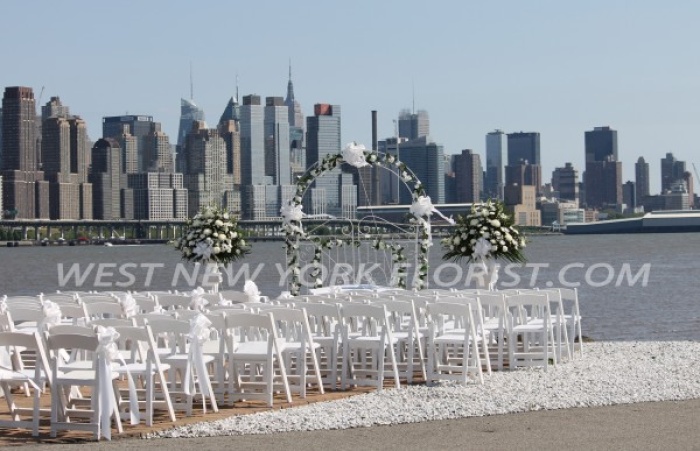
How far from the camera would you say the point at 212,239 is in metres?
18.6

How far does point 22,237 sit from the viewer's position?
171 m

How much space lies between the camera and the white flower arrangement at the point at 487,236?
17.3 metres

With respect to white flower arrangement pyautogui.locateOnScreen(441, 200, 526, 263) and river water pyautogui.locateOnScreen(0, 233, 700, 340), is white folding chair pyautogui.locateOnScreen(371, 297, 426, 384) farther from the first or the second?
river water pyautogui.locateOnScreen(0, 233, 700, 340)

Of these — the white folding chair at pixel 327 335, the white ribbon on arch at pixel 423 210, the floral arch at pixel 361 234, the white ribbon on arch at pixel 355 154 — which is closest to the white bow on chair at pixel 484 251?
the floral arch at pixel 361 234

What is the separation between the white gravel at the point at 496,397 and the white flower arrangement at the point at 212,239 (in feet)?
21.4

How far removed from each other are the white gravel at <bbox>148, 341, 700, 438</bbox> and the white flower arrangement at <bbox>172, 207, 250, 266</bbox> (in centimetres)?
654

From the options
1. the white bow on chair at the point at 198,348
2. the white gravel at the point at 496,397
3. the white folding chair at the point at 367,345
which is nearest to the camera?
the white gravel at the point at 496,397

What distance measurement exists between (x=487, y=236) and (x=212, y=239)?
388cm

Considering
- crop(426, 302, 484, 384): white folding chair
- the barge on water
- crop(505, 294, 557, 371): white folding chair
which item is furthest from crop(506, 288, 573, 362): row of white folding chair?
the barge on water

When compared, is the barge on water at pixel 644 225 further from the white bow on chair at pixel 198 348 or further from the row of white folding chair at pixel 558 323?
the white bow on chair at pixel 198 348

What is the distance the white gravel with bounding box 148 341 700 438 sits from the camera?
31.5 ft

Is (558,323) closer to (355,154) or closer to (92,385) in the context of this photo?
(92,385)

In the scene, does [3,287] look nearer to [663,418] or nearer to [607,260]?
[607,260]

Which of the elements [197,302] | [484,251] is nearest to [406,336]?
[197,302]
